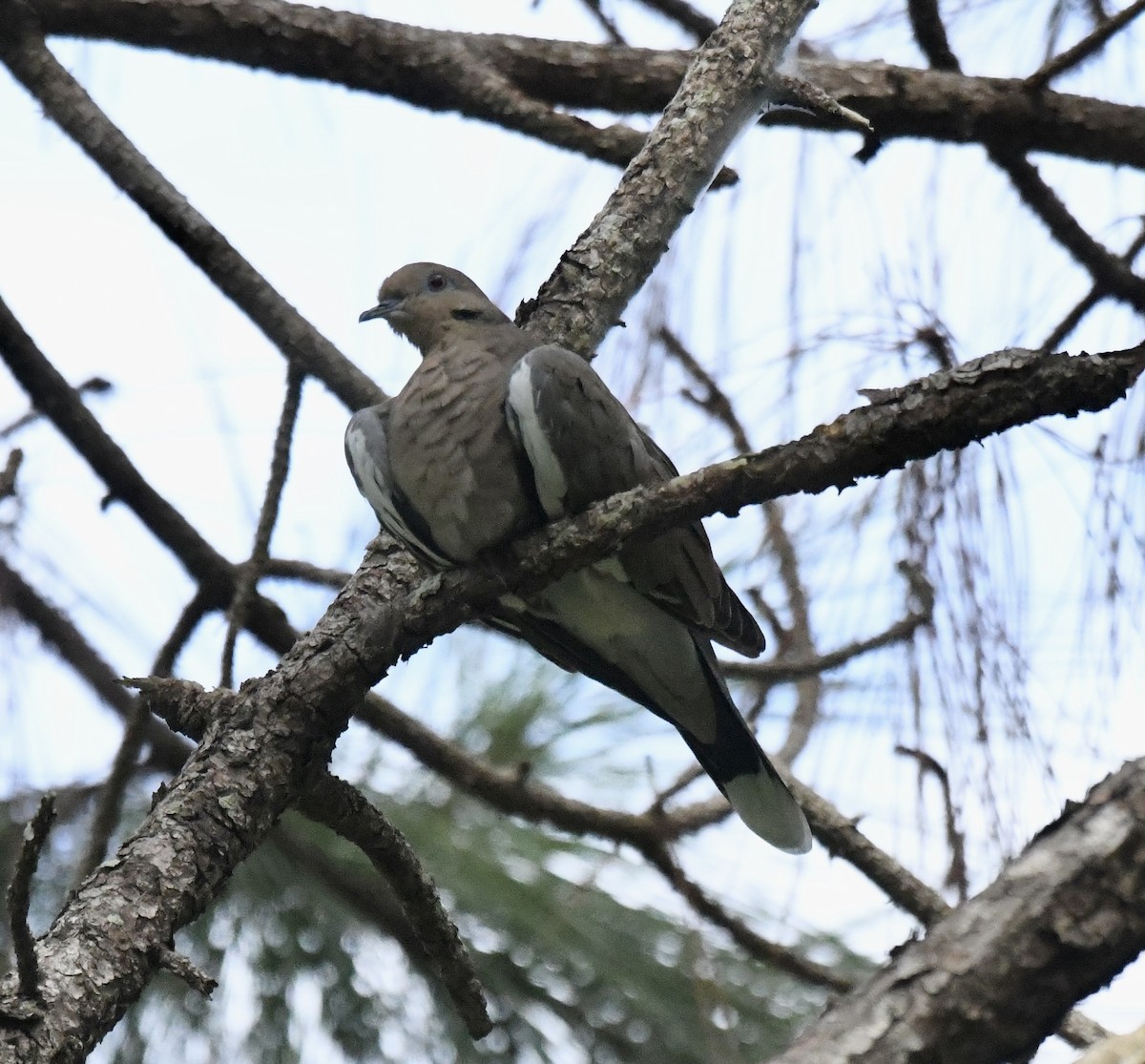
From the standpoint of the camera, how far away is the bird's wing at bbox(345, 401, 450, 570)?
7.54ft

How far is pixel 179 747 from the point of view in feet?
8.81

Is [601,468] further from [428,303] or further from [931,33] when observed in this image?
[931,33]

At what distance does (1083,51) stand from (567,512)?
4.76 feet

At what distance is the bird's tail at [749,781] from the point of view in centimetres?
254

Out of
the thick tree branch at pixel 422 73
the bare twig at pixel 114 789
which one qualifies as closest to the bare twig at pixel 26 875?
the bare twig at pixel 114 789

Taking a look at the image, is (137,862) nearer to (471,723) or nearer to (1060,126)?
(471,723)

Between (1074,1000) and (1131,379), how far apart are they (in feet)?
1.87

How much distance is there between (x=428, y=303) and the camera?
9.55ft

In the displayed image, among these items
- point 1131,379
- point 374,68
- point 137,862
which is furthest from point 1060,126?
point 137,862

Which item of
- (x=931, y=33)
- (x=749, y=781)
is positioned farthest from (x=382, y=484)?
(x=931, y=33)

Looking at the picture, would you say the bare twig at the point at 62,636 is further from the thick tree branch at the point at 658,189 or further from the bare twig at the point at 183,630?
the thick tree branch at the point at 658,189

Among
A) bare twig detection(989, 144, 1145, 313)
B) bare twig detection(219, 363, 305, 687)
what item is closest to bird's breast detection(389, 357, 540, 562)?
bare twig detection(219, 363, 305, 687)

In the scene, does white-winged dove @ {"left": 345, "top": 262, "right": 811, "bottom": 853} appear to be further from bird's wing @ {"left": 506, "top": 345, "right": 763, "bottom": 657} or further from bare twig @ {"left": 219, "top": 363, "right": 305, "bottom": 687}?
bare twig @ {"left": 219, "top": 363, "right": 305, "bottom": 687}

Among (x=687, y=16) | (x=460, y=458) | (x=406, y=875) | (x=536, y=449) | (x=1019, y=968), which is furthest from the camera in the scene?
(x=687, y=16)
